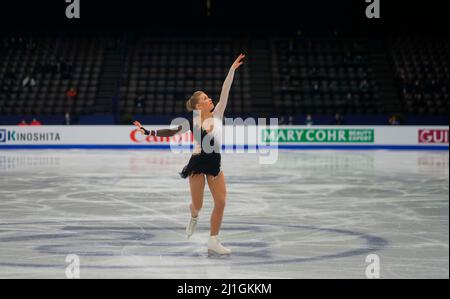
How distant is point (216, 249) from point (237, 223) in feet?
7.33

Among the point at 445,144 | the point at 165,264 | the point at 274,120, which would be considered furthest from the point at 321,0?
the point at 165,264

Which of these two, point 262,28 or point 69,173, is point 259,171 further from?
point 262,28

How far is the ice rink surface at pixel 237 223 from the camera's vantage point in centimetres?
638

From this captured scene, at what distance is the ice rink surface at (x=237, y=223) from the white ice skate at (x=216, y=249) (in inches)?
3.5

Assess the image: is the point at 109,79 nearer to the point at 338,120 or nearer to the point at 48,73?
the point at 48,73

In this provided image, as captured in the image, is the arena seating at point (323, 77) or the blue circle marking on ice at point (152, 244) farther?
the arena seating at point (323, 77)

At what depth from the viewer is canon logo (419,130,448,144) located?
26.8 m

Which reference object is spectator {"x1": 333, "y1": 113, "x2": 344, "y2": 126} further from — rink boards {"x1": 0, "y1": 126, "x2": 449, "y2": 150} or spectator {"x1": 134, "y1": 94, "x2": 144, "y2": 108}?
spectator {"x1": 134, "y1": 94, "x2": 144, "y2": 108}

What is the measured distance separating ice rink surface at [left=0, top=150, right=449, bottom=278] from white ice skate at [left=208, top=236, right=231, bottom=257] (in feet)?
0.29

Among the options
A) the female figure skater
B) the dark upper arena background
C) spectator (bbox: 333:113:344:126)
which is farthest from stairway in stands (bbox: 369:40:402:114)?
the female figure skater

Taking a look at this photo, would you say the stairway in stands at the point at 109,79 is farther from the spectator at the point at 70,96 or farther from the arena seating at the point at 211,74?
the spectator at the point at 70,96

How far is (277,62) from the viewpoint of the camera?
111 feet

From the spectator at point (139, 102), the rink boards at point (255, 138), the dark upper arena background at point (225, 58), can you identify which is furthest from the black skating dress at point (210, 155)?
the spectator at point (139, 102)

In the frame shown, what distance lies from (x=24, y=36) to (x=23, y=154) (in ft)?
44.0
